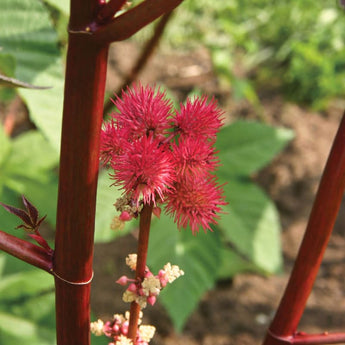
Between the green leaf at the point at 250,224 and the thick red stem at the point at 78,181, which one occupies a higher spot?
the thick red stem at the point at 78,181

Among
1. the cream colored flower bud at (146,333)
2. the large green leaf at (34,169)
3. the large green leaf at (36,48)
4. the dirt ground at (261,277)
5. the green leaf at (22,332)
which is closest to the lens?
the cream colored flower bud at (146,333)

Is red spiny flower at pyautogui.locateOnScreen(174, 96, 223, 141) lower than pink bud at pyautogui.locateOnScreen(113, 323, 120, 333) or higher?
higher

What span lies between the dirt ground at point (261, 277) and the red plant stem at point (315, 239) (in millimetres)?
1122

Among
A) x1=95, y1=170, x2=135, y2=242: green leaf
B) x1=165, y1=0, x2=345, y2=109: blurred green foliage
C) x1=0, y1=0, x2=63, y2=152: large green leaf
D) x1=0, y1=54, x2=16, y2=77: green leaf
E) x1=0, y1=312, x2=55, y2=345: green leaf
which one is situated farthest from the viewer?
x1=165, y1=0, x2=345, y2=109: blurred green foliage

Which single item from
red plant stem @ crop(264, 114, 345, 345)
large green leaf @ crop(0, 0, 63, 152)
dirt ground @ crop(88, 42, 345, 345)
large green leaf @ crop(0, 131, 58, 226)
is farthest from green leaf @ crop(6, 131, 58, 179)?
red plant stem @ crop(264, 114, 345, 345)

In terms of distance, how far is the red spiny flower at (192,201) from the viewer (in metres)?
0.39

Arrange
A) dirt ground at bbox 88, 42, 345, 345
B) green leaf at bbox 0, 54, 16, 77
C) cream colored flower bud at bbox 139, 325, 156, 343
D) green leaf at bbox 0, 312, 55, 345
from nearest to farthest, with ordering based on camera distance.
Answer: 1. cream colored flower bud at bbox 139, 325, 156, 343
2. green leaf at bbox 0, 54, 16, 77
3. green leaf at bbox 0, 312, 55, 345
4. dirt ground at bbox 88, 42, 345, 345

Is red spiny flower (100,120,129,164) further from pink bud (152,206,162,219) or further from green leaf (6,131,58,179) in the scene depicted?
green leaf (6,131,58,179)

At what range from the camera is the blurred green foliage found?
238 centimetres

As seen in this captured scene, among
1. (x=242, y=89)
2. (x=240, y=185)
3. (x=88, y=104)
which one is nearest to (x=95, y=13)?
(x=88, y=104)

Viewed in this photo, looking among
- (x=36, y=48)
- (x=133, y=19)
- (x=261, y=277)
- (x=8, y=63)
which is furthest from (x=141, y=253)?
(x=261, y=277)

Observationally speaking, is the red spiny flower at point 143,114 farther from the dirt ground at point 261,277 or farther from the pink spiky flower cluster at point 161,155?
the dirt ground at point 261,277

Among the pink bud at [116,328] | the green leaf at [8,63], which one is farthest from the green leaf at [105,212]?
the pink bud at [116,328]

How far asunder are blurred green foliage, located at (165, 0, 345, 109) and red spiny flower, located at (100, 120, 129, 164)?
2032 millimetres
